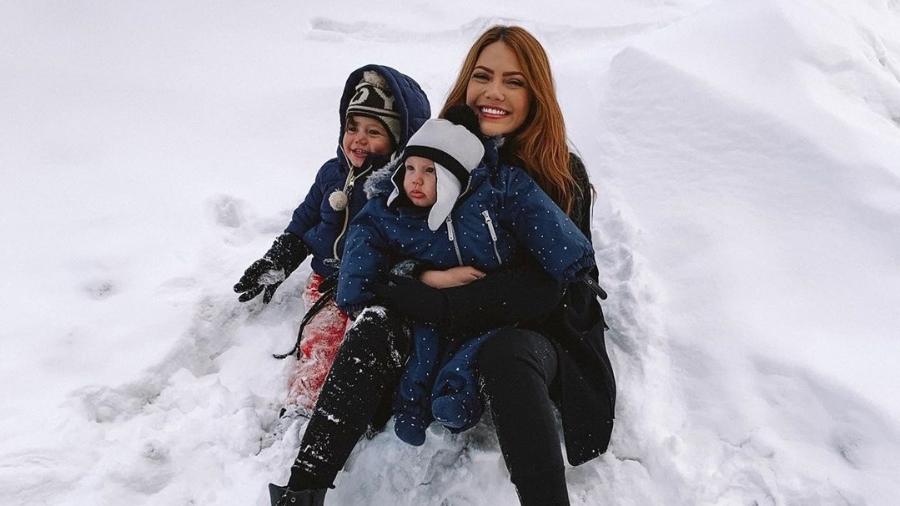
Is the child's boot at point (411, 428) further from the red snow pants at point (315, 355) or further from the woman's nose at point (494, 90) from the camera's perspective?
the woman's nose at point (494, 90)

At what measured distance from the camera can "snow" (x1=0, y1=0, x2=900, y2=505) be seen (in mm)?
1893

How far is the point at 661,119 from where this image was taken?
329cm

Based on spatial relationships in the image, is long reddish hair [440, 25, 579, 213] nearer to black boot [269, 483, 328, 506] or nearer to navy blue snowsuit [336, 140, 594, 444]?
navy blue snowsuit [336, 140, 594, 444]

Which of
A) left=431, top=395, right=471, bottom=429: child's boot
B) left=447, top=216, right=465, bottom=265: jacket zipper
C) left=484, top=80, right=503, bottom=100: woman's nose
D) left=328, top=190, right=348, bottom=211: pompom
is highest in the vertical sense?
left=484, top=80, right=503, bottom=100: woman's nose

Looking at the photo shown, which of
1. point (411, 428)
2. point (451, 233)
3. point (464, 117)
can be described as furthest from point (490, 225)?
point (411, 428)

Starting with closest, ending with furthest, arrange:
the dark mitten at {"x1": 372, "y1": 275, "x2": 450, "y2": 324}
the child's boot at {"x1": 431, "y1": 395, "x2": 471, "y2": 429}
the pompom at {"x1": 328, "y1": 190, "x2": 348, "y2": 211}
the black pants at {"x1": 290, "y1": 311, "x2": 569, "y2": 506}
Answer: the black pants at {"x1": 290, "y1": 311, "x2": 569, "y2": 506} → the child's boot at {"x1": 431, "y1": 395, "x2": 471, "y2": 429} → the dark mitten at {"x1": 372, "y1": 275, "x2": 450, "y2": 324} → the pompom at {"x1": 328, "y1": 190, "x2": 348, "y2": 211}

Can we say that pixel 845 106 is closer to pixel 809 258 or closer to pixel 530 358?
pixel 809 258

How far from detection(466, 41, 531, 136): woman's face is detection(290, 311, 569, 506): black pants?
34.0 inches

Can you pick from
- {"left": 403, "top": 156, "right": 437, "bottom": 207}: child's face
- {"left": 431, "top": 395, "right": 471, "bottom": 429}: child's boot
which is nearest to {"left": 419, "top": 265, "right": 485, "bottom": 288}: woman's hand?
{"left": 403, "top": 156, "right": 437, "bottom": 207}: child's face

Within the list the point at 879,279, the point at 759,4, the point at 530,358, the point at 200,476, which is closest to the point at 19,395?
Result: the point at 200,476

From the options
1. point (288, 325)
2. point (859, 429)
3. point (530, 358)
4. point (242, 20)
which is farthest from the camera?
point (242, 20)

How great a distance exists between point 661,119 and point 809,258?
3.95 ft

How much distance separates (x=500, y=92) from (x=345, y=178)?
2.75 feet

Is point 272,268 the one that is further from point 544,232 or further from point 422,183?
point 544,232
